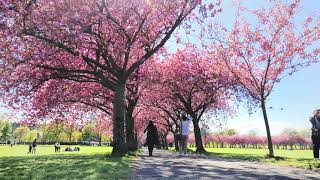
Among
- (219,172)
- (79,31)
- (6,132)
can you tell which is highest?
(6,132)

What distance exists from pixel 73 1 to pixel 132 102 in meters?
16.1

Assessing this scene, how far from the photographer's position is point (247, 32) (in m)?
29.9

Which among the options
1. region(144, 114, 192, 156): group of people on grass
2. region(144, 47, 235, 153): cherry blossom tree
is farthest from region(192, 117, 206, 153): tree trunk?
region(144, 114, 192, 156): group of people on grass

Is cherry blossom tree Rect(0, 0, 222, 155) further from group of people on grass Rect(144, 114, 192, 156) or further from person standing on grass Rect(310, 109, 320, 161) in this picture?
person standing on grass Rect(310, 109, 320, 161)

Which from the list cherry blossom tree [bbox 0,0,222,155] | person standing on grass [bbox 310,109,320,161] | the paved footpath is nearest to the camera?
the paved footpath

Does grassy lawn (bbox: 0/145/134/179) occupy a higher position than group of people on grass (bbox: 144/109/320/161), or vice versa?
group of people on grass (bbox: 144/109/320/161)

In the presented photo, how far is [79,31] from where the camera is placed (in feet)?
59.7

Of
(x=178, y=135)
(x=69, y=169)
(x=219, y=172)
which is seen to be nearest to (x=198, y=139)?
(x=178, y=135)

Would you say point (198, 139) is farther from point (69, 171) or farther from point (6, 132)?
point (6, 132)

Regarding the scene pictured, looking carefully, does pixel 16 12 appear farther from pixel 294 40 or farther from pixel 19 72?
pixel 294 40

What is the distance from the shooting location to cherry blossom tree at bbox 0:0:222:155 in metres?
17.5

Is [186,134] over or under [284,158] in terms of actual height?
over

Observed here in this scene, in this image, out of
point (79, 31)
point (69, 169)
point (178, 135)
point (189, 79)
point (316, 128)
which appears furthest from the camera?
point (189, 79)

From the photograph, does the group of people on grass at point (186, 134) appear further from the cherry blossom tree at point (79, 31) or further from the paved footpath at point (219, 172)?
the paved footpath at point (219, 172)
